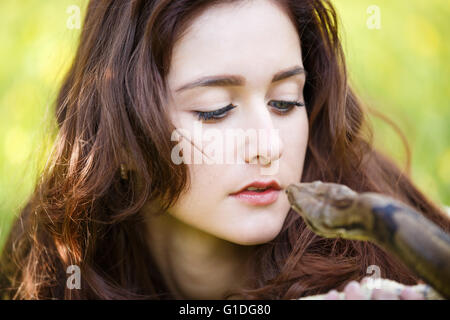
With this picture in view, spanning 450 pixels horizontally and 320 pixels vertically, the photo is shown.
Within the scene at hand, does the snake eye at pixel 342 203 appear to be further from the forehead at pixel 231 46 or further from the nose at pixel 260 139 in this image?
the forehead at pixel 231 46

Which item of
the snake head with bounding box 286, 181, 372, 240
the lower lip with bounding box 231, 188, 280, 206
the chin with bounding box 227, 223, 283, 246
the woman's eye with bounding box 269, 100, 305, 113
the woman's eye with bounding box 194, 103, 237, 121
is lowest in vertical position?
the chin with bounding box 227, 223, 283, 246

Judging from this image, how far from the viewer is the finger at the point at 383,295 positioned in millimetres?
2357

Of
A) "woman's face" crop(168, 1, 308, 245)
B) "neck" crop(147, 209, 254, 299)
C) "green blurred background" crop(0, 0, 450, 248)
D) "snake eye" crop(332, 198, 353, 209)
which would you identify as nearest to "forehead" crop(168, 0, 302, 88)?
"woman's face" crop(168, 1, 308, 245)

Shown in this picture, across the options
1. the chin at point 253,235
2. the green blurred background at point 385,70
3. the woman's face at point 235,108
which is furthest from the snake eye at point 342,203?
the green blurred background at point 385,70

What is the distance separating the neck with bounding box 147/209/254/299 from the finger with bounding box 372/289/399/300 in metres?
0.97

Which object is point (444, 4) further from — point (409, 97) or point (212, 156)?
point (212, 156)

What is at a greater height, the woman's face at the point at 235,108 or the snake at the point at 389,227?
the woman's face at the point at 235,108

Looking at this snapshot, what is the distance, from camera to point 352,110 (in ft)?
11.5

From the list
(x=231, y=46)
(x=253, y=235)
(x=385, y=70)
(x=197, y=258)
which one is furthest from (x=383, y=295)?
(x=385, y=70)

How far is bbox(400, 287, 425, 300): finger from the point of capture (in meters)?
2.29

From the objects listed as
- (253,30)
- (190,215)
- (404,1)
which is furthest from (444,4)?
(190,215)

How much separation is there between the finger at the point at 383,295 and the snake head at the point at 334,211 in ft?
1.23

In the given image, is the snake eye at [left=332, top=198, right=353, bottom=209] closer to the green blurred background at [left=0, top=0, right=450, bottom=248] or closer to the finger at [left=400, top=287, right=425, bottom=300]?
the finger at [left=400, top=287, right=425, bottom=300]

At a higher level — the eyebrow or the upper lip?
the eyebrow
